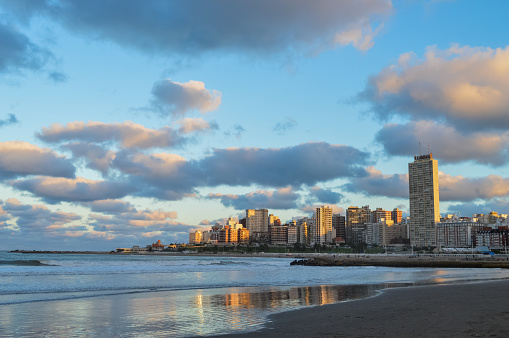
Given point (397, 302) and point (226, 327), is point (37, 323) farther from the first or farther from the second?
point (397, 302)

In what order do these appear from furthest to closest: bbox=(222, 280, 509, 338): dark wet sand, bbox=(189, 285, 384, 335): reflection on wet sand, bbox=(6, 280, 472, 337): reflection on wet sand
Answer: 1. bbox=(189, 285, 384, 335): reflection on wet sand
2. bbox=(6, 280, 472, 337): reflection on wet sand
3. bbox=(222, 280, 509, 338): dark wet sand

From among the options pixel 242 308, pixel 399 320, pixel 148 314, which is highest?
pixel 399 320

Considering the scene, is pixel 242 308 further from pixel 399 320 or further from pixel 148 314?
pixel 399 320

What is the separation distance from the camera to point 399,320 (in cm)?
1623

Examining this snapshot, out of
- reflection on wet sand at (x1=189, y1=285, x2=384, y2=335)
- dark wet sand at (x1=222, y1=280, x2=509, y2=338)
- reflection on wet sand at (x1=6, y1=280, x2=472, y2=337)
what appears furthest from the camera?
reflection on wet sand at (x1=189, y1=285, x2=384, y2=335)

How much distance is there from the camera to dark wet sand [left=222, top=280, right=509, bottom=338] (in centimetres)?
1365

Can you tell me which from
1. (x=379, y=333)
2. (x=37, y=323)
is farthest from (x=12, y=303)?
(x=379, y=333)

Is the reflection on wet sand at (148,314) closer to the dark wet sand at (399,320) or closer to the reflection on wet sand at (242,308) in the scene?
the reflection on wet sand at (242,308)

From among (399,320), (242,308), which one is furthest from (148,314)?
(399,320)

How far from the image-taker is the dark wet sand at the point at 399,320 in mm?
13648

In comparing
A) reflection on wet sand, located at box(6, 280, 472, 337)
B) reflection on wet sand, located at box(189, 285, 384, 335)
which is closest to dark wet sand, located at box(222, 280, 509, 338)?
reflection on wet sand, located at box(189, 285, 384, 335)

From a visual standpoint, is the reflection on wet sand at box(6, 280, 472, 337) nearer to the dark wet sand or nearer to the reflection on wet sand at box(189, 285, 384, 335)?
the reflection on wet sand at box(189, 285, 384, 335)

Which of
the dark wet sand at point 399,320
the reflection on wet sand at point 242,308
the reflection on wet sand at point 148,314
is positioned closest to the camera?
the dark wet sand at point 399,320

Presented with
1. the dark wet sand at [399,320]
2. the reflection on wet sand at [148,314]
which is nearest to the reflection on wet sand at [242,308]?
the reflection on wet sand at [148,314]
